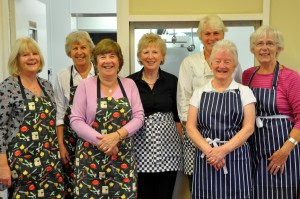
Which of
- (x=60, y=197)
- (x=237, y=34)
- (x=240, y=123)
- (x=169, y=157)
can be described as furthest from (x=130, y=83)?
(x=237, y=34)

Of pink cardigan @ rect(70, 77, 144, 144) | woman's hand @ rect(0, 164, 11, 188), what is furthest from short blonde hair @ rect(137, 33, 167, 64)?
woman's hand @ rect(0, 164, 11, 188)

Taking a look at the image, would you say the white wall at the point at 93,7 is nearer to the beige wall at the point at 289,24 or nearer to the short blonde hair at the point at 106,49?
the beige wall at the point at 289,24

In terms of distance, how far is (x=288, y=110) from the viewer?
1709 millimetres

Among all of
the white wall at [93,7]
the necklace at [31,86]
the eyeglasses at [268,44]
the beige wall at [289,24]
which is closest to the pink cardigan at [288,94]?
the eyeglasses at [268,44]

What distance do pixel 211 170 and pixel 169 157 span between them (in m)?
0.29

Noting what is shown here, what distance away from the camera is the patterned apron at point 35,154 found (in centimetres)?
170

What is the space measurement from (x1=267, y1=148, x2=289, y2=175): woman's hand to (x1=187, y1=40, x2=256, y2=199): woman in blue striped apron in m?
0.12

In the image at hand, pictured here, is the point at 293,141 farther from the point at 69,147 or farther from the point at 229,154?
the point at 69,147

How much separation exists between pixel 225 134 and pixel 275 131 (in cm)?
28

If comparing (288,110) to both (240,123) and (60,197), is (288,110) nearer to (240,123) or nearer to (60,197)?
(240,123)

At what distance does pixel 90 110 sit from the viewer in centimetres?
170

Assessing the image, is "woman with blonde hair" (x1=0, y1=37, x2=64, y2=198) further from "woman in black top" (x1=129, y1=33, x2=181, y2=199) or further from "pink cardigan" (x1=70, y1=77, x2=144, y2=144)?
"woman in black top" (x1=129, y1=33, x2=181, y2=199)

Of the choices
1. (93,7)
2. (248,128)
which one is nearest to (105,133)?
(248,128)

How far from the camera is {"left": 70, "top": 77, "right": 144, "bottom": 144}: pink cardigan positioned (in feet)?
5.45
